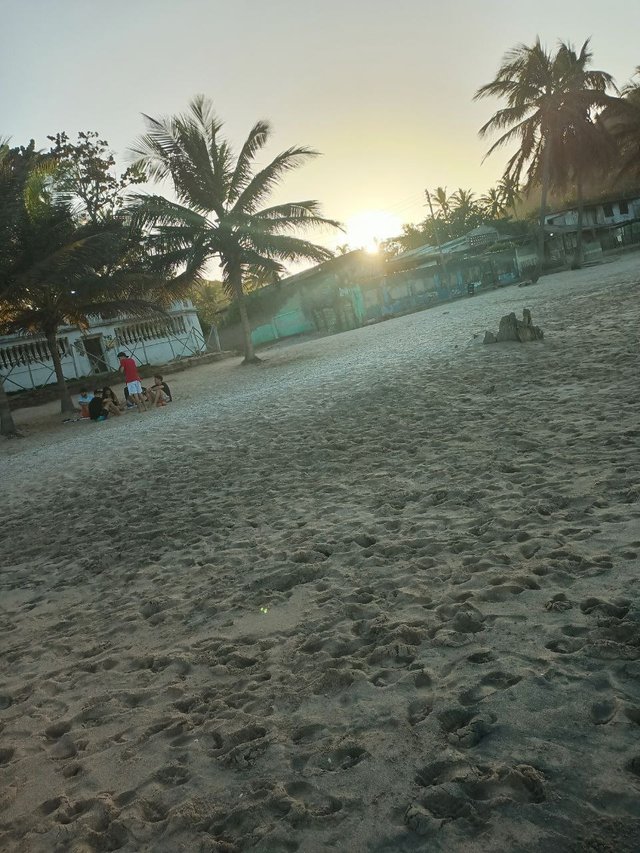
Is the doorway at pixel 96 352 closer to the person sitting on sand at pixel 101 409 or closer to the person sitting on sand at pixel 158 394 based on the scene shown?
the person sitting on sand at pixel 101 409

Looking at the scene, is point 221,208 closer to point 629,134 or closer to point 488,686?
point 488,686

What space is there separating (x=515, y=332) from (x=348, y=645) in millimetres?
8987

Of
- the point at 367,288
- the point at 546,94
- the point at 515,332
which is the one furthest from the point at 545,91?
the point at 515,332

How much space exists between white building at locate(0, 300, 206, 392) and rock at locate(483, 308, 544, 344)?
15821 mm

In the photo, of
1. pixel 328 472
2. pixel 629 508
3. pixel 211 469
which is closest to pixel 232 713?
pixel 629 508

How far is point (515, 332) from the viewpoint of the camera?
1102 centimetres

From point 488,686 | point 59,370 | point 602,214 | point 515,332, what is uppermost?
point 602,214

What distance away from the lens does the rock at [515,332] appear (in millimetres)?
10820

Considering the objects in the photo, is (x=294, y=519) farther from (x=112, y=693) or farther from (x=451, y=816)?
(x=451, y=816)

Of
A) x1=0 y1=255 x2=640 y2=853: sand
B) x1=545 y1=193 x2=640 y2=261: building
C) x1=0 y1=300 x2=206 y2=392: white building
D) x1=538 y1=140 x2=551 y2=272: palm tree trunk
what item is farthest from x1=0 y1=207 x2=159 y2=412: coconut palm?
x1=545 y1=193 x2=640 y2=261: building

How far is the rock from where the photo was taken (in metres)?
10.8

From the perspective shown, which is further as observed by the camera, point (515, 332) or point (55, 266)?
point (55, 266)

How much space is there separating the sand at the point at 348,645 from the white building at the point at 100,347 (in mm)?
19745

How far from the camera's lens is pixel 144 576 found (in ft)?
15.4
